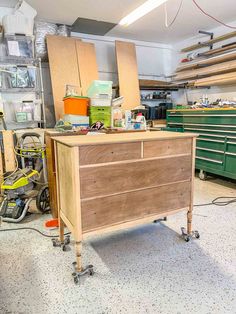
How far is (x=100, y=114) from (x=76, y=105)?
1.02 feet

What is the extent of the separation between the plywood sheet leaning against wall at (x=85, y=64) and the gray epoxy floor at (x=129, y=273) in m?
2.71

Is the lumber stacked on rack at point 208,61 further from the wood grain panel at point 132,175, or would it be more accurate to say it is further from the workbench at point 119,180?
the wood grain panel at point 132,175

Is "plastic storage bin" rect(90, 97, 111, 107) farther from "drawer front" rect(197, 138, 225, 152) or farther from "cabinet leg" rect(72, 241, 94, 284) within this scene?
"drawer front" rect(197, 138, 225, 152)

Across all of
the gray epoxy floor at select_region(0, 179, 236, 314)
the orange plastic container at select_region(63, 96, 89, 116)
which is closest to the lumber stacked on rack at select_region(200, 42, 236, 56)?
the orange plastic container at select_region(63, 96, 89, 116)

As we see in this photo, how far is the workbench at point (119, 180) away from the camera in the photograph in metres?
1.66

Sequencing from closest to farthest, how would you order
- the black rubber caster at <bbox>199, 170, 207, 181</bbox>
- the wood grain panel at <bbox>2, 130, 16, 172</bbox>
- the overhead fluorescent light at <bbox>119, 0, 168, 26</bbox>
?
the overhead fluorescent light at <bbox>119, 0, 168, 26</bbox>, the wood grain panel at <bbox>2, 130, 16, 172</bbox>, the black rubber caster at <bbox>199, 170, 207, 181</bbox>

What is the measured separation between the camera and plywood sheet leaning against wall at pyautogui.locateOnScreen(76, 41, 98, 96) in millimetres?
4266

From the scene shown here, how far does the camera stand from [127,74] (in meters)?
4.80

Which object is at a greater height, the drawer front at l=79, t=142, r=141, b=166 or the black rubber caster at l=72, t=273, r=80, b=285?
the drawer front at l=79, t=142, r=141, b=166

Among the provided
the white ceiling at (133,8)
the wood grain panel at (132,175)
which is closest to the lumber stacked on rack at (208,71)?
the white ceiling at (133,8)

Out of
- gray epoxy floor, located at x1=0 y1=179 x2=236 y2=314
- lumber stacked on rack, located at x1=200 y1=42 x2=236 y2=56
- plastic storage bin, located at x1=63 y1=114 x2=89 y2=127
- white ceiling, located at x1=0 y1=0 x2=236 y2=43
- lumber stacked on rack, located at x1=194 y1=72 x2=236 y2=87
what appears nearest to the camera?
gray epoxy floor, located at x1=0 y1=179 x2=236 y2=314

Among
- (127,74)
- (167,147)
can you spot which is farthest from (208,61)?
(167,147)

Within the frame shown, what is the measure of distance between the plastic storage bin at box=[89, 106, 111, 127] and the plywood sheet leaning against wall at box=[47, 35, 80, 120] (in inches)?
50.8

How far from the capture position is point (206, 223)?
8.51 feet
